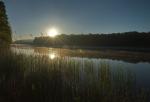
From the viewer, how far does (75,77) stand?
7.87 metres

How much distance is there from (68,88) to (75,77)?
2.04 meters

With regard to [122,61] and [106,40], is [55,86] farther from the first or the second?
[106,40]

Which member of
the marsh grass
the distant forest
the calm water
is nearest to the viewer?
the marsh grass

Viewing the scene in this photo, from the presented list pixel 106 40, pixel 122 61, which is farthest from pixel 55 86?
pixel 106 40

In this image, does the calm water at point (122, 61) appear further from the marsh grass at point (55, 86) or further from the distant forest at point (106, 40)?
the distant forest at point (106, 40)

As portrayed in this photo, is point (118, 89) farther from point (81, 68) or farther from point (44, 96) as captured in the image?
point (81, 68)

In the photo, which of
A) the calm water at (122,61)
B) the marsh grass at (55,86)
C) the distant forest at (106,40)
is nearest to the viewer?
the marsh grass at (55,86)

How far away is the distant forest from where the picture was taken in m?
52.7

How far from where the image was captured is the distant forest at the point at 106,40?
5273cm

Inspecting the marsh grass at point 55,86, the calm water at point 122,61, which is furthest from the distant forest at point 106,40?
the marsh grass at point 55,86

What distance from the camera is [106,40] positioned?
2549 inches

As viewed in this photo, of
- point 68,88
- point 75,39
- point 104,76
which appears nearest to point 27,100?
point 68,88

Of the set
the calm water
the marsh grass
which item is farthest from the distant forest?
the marsh grass

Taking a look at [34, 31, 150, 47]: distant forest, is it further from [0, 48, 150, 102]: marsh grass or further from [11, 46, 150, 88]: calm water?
[0, 48, 150, 102]: marsh grass
